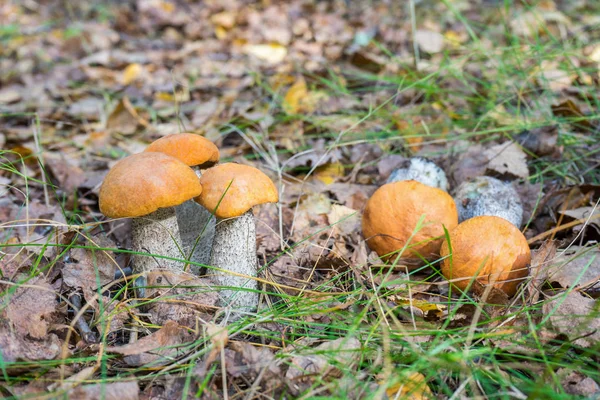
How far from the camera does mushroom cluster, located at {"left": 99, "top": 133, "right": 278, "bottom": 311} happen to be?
1.92m

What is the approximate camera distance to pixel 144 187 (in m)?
1.90

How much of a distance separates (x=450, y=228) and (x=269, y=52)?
175 inches

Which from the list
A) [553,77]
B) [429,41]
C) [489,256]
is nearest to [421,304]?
[489,256]

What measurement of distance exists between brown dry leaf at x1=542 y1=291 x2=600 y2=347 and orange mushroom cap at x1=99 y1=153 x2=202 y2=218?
59.0 inches

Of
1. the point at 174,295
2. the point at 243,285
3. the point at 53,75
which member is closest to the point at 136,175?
the point at 174,295

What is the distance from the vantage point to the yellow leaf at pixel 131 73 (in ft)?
19.0

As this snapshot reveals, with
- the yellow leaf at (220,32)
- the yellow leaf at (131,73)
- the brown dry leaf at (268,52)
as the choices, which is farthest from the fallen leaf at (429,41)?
the yellow leaf at (131,73)

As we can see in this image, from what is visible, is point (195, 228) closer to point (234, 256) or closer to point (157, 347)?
point (234, 256)

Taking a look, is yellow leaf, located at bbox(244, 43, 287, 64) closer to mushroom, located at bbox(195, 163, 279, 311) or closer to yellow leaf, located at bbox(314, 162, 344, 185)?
yellow leaf, located at bbox(314, 162, 344, 185)

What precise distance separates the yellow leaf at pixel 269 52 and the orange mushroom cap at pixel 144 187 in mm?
4238

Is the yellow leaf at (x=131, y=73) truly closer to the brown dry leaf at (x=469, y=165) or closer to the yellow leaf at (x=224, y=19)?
the yellow leaf at (x=224, y=19)

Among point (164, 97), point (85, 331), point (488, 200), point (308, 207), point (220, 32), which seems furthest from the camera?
point (220, 32)

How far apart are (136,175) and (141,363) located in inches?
28.8

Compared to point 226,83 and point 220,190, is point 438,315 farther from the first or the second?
point 226,83
